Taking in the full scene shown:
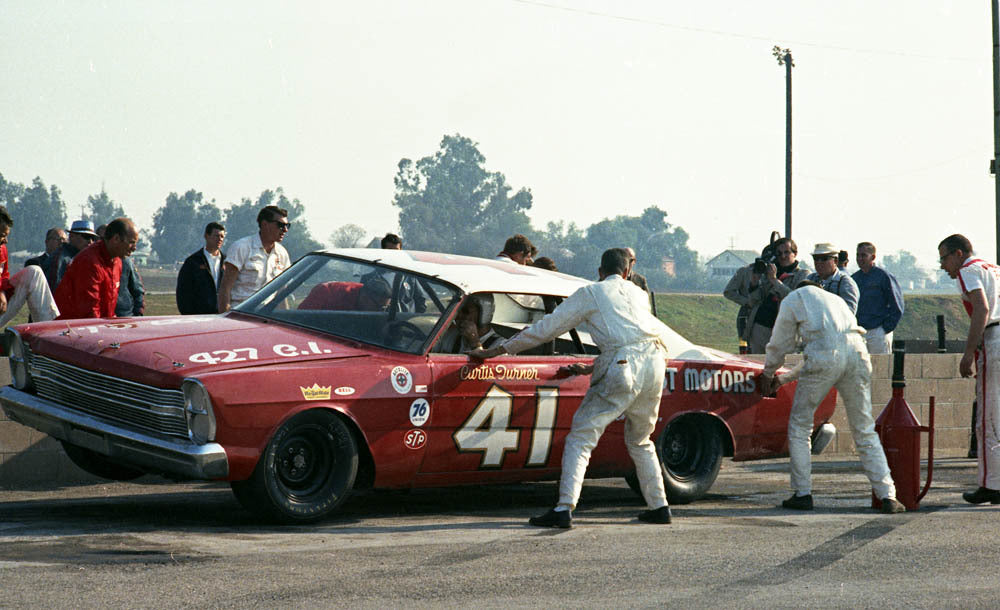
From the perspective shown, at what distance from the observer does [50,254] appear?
11977 mm

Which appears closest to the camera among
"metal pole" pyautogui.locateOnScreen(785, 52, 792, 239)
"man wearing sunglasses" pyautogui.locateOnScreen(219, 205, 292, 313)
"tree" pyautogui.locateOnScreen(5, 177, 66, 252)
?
"man wearing sunglasses" pyautogui.locateOnScreen(219, 205, 292, 313)

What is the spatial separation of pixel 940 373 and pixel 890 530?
683 centimetres

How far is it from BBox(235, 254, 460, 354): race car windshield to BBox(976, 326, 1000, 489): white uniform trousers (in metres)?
3.89

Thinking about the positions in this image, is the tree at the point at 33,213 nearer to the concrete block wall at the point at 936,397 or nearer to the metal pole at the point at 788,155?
the metal pole at the point at 788,155

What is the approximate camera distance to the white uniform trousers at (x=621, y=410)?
23.6ft

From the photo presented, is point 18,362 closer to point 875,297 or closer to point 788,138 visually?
point 875,297

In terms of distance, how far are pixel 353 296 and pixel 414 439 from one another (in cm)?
109

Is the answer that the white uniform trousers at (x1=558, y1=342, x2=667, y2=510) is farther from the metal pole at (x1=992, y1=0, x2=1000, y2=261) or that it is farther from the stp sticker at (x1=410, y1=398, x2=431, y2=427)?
the metal pole at (x1=992, y1=0, x2=1000, y2=261)

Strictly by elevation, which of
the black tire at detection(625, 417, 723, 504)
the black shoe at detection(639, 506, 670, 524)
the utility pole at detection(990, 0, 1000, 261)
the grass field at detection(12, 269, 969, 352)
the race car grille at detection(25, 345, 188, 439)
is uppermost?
the utility pole at detection(990, 0, 1000, 261)

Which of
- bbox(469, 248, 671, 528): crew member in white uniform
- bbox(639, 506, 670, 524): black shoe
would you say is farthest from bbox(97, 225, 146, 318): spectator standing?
bbox(639, 506, 670, 524): black shoe

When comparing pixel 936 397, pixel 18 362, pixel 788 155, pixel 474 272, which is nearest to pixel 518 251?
pixel 474 272

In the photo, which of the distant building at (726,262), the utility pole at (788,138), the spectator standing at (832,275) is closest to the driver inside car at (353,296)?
the spectator standing at (832,275)

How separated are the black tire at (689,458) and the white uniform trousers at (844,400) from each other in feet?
1.78

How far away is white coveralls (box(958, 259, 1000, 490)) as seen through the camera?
8633 mm
